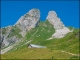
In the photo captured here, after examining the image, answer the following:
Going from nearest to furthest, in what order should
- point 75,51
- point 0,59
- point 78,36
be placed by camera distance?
1. point 0,59
2. point 75,51
3. point 78,36

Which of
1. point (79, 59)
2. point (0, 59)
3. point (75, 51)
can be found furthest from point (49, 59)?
point (75, 51)

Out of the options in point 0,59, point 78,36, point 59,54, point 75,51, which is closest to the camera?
point 0,59

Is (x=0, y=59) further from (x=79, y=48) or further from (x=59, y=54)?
(x=79, y=48)

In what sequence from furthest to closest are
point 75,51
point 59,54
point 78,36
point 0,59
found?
point 78,36 < point 75,51 < point 59,54 < point 0,59

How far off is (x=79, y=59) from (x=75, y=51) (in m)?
37.5

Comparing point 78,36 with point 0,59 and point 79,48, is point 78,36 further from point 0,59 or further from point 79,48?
point 0,59

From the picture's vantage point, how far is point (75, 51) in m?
117

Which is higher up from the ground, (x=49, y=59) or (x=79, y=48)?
(x=79, y=48)

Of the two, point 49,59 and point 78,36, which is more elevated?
point 78,36

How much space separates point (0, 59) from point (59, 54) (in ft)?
95.1

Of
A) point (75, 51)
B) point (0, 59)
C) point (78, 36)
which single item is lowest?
point (0, 59)

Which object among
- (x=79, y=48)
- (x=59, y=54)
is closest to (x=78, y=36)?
(x=79, y=48)

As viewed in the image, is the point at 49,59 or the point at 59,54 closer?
the point at 49,59

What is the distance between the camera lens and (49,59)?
81625mm
